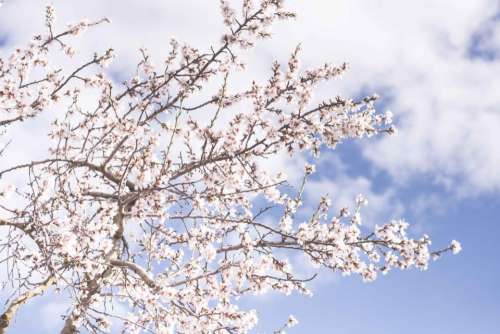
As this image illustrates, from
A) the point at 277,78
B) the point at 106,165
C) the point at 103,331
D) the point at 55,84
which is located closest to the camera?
the point at 103,331

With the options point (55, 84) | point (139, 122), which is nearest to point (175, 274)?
point (139, 122)

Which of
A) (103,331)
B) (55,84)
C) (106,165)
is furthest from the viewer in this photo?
(106,165)

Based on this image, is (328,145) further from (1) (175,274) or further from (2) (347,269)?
(1) (175,274)

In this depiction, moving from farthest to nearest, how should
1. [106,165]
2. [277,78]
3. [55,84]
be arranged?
[106,165], [55,84], [277,78]

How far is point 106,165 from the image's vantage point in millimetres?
9086

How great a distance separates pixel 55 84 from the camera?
846cm

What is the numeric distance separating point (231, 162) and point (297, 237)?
1.44 metres

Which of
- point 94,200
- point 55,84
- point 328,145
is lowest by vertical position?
point 94,200

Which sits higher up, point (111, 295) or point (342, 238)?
point (342, 238)

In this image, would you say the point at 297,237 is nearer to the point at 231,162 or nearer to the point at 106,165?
the point at 231,162

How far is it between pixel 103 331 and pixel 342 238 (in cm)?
359

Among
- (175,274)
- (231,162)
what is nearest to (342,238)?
(231,162)

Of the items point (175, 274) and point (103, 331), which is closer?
point (103, 331)

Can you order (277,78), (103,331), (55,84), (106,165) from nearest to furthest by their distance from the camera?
(103,331) → (277,78) → (55,84) → (106,165)
